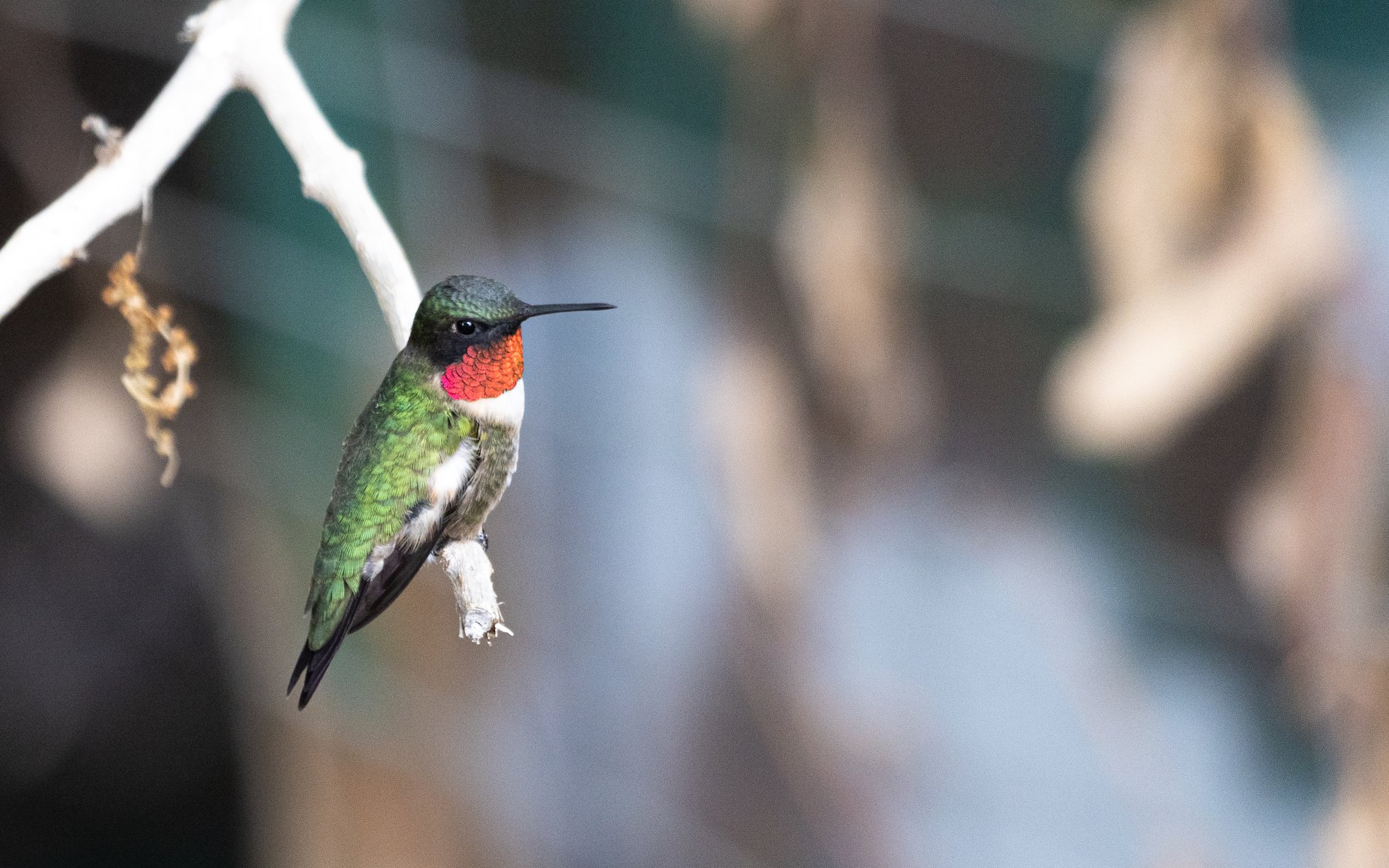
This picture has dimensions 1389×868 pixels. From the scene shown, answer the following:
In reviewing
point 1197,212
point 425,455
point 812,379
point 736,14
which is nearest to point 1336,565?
point 1197,212

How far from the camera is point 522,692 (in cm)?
187

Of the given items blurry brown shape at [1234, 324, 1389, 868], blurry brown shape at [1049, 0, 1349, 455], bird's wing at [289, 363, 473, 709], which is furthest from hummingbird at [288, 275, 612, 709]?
blurry brown shape at [1234, 324, 1389, 868]

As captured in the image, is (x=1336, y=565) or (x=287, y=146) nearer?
(x=287, y=146)

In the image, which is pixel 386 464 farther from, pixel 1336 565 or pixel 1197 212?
pixel 1336 565

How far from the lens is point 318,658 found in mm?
292

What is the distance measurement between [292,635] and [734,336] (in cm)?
76

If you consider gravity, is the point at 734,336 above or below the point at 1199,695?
above

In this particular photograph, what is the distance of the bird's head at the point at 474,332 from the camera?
0.31 metres

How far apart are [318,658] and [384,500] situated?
0.09 meters

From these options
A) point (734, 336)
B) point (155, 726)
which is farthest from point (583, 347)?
point (155, 726)

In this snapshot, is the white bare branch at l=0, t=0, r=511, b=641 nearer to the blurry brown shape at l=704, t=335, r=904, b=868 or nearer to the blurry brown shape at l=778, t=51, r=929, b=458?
the blurry brown shape at l=778, t=51, r=929, b=458

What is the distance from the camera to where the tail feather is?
0.89ft

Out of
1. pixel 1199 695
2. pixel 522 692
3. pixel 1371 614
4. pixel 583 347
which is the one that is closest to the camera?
pixel 1371 614

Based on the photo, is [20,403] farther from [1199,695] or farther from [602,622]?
[1199,695]
